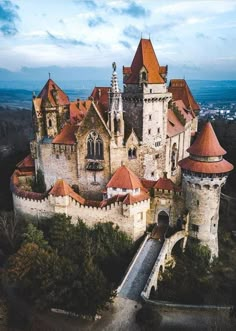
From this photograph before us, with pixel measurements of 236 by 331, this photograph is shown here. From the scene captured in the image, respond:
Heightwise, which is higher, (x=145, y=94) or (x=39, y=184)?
(x=145, y=94)

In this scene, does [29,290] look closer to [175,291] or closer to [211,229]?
[175,291]

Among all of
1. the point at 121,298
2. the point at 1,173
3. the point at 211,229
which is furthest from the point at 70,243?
the point at 1,173

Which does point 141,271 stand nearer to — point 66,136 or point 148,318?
point 148,318

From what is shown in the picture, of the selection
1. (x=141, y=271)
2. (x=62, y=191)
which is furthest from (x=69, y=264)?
(x=62, y=191)

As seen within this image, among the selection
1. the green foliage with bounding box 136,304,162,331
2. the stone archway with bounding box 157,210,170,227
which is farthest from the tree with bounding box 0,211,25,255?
the green foliage with bounding box 136,304,162,331

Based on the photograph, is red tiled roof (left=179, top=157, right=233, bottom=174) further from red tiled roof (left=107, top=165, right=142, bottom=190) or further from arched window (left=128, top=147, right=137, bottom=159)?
arched window (left=128, top=147, right=137, bottom=159)

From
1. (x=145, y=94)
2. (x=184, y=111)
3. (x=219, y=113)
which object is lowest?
(x=219, y=113)
